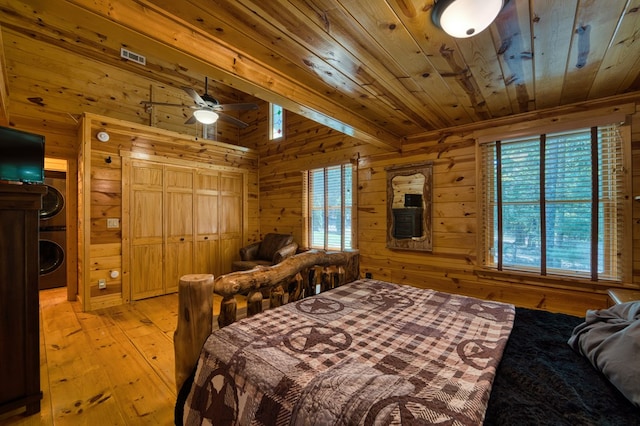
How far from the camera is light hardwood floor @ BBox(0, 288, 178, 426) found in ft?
5.62

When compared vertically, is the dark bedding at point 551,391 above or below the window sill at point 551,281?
above

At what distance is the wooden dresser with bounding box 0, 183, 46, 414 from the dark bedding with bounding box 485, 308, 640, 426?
257 centimetres

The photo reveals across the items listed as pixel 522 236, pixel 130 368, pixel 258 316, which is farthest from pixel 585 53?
pixel 130 368

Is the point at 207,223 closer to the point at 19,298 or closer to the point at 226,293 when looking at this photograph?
the point at 19,298

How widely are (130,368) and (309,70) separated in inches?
112

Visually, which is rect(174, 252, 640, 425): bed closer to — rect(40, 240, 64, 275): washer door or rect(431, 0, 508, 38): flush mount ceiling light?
rect(431, 0, 508, 38): flush mount ceiling light

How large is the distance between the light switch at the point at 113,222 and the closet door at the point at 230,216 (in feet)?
5.13

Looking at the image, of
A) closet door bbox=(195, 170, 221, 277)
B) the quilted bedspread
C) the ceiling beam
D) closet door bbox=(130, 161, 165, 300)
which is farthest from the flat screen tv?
closet door bbox=(195, 170, 221, 277)

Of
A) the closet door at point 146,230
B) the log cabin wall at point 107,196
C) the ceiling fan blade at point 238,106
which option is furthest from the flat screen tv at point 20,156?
the closet door at point 146,230

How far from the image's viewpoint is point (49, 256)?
4.41m

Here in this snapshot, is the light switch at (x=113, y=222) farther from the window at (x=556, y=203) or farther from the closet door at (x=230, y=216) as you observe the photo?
the window at (x=556, y=203)

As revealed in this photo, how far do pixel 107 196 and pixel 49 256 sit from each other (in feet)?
6.53

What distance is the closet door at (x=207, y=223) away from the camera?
462cm

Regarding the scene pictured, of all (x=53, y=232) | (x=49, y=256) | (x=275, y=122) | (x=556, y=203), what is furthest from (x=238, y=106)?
(x=49, y=256)
